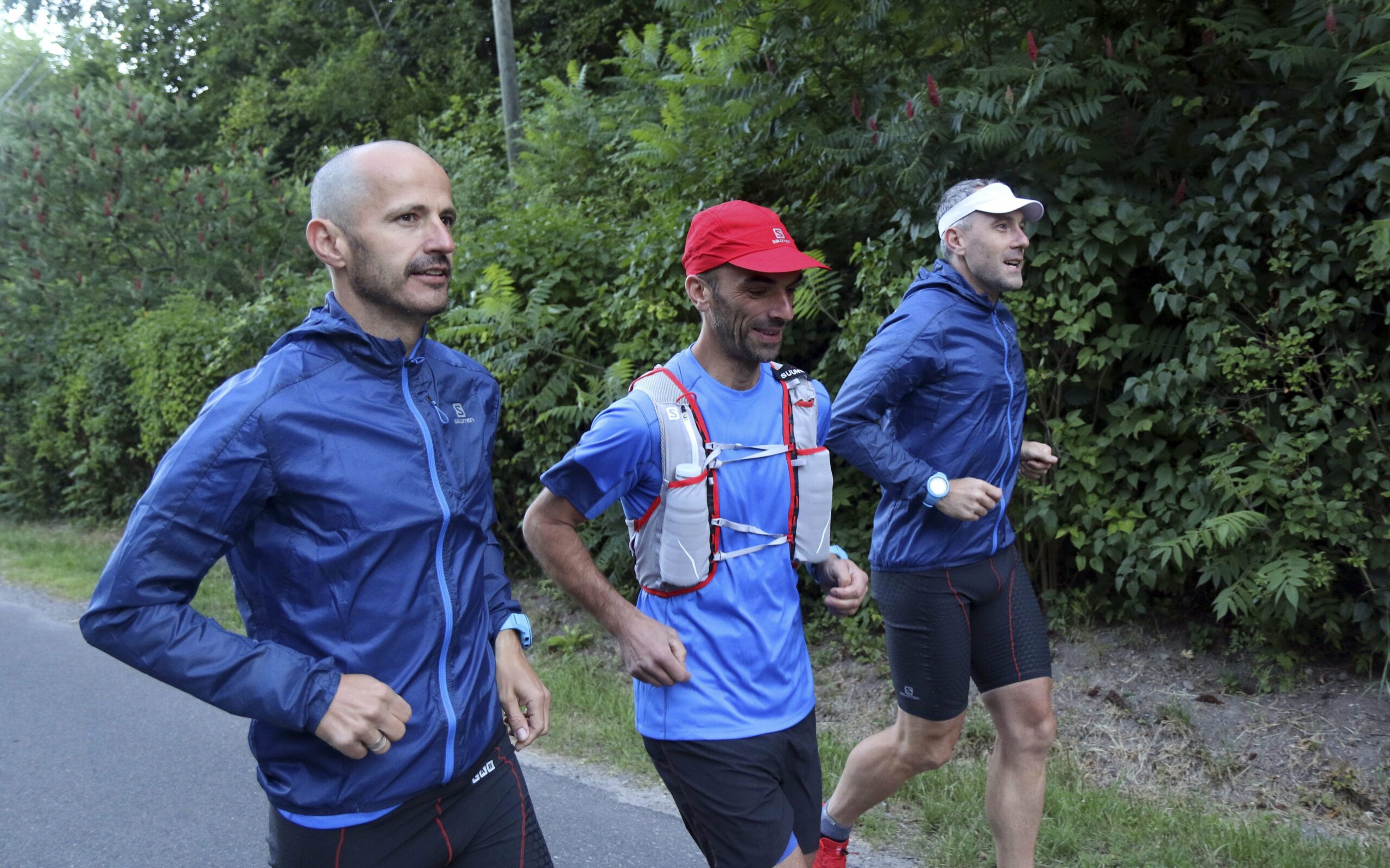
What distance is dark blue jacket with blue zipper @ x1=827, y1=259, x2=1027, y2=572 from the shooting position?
3.79 meters

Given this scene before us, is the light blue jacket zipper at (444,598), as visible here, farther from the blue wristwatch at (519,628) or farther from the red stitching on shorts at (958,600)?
the red stitching on shorts at (958,600)

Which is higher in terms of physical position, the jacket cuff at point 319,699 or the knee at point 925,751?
the jacket cuff at point 319,699

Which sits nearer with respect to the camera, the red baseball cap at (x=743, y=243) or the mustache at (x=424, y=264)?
the mustache at (x=424, y=264)

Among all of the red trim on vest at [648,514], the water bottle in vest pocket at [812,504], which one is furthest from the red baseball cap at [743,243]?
the red trim on vest at [648,514]

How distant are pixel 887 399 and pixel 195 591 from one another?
2350mm

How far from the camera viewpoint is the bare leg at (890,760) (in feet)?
13.0

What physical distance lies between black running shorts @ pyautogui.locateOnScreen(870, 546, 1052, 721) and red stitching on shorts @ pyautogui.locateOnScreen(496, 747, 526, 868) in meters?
1.67

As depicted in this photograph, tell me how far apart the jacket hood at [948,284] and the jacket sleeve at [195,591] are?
8.35 feet

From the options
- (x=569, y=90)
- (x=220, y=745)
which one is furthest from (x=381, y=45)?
(x=220, y=745)

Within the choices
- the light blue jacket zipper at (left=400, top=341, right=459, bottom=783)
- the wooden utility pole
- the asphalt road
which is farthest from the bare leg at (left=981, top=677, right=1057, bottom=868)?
the wooden utility pole

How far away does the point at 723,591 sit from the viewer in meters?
2.92

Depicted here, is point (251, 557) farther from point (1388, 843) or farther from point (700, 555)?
point (1388, 843)

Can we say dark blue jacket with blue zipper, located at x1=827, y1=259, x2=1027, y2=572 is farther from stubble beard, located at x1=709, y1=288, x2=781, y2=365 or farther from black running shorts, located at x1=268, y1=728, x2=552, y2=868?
black running shorts, located at x1=268, y1=728, x2=552, y2=868

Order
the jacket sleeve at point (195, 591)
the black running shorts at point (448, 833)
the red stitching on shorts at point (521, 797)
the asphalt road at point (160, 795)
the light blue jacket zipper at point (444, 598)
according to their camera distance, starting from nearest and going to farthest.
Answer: the jacket sleeve at point (195, 591)
the black running shorts at point (448, 833)
the light blue jacket zipper at point (444, 598)
the red stitching on shorts at point (521, 797)
the asphalt road at point (160, 795)
